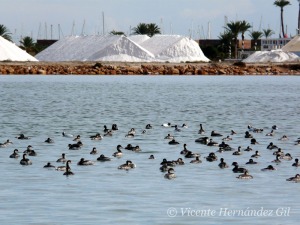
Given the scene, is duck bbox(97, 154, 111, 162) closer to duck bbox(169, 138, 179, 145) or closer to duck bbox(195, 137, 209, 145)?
duck bbox(169, 138, 179, 145)

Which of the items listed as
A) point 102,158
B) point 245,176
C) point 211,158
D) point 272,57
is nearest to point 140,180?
point 245,176

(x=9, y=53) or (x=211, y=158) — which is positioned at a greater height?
(x=9, y=53)

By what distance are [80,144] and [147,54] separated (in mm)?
153063

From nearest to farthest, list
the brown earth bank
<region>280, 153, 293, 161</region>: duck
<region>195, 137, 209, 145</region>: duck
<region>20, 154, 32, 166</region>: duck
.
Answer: <region>20, 154, 32, 166</region>: duck
<region>280, 153, 293, 161</region>: duck
<region>195, 137, 209, 145</region>: duck
the brown earth bank

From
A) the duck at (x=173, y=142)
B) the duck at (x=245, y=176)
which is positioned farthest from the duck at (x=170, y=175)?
the duck at (x=173, y=142)

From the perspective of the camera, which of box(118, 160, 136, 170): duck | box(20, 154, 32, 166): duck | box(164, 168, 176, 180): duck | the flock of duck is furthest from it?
box(20, 154, 32, 166): duck

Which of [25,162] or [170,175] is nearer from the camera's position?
[170,175]

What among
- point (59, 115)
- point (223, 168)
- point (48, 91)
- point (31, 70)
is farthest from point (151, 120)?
point (31, 70)

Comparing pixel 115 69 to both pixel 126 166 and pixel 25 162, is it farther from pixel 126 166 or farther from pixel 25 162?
pixel 126 166

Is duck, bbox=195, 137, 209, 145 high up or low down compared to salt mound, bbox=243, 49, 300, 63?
down

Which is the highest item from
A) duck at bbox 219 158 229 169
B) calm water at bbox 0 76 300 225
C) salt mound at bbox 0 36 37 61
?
salt mound at bbox 0 36 37 61

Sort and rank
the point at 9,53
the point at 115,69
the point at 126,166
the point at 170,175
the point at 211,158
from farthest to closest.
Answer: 1. the point at 9,53
2. the point at 115,69
3. the point at 211,158
4. the point at 126,166
5. the point at 170,175

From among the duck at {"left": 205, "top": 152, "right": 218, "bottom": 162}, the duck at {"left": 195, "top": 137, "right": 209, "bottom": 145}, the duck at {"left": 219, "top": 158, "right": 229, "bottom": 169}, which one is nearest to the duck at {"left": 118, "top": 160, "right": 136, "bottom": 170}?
the duck at {"left": 219, "top": 158, "right": 229, "bottom": 169}

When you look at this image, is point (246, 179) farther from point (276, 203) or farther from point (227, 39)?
point (227, 39)
